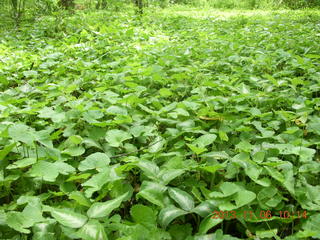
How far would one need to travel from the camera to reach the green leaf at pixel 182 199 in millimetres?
1021

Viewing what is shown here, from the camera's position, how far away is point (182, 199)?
1.05 m

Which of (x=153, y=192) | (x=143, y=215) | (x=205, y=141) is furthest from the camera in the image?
(x=205, y=141)

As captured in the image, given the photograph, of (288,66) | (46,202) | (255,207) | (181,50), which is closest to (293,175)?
(255,207)

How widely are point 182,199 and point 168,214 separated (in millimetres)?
92

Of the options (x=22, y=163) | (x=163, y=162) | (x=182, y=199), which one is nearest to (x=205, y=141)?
(x=163, y=162)

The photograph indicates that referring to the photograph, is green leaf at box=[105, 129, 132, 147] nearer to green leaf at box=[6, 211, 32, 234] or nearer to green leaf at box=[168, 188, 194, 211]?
green leaf at box=[168, 188, 194, 211]

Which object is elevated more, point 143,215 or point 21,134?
point 21,134

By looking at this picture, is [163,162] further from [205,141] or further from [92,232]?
[92,232]

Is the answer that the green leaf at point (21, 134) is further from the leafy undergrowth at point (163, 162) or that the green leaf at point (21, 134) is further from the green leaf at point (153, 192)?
the green leaf at point (153, 192)

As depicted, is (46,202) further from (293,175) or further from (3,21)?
(3,21)
